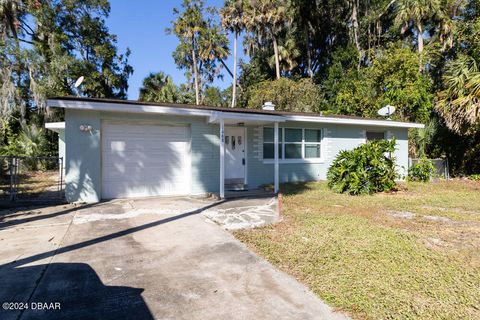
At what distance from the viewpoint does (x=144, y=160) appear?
Result: 30.0 feet

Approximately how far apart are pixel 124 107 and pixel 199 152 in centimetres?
266

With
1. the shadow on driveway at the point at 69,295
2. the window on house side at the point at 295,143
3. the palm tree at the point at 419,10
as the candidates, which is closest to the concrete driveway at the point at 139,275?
the shadow on driveway at the point at 69,295

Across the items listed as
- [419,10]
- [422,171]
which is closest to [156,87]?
[419,10]

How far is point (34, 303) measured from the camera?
9.57 feet

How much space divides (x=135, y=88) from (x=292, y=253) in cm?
2524

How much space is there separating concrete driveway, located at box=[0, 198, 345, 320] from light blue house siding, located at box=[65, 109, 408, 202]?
2.31 meters

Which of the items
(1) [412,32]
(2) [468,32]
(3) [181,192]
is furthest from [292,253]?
(1) [412,32]

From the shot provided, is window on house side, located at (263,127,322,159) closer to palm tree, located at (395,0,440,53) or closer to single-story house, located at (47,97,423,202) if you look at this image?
single-story house, located at (47,97,423,202)

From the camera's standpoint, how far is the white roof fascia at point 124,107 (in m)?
7.58

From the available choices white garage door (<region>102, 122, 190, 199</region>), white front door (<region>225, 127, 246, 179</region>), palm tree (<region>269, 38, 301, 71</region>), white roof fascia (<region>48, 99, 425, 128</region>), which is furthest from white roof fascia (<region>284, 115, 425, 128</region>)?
palm tree (<region>269, 38, 301, 71</region>)

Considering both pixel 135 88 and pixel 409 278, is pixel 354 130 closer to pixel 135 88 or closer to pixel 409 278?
pixel 409 278

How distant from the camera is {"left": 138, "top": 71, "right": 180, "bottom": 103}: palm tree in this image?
24859 mm

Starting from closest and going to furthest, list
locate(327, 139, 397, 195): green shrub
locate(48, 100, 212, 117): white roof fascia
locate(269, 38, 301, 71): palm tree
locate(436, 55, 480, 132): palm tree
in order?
locate(48, 100, 212, 117): white roof fascia, locate(327, 139, 397, 195): green shrub, locate(436, 55, 480, 132): palm tree, locate(269, 38, 301, 71): palm tree

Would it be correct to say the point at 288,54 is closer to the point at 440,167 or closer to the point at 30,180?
the point at 440,167
